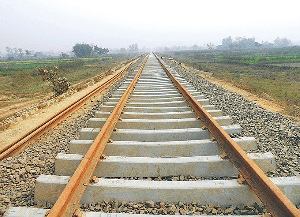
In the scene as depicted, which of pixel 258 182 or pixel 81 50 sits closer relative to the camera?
pixel 258 182

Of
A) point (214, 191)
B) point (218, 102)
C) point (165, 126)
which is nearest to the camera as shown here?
point (214, 191)

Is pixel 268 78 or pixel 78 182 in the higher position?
pixel 268 78

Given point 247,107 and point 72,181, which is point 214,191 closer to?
point 72,181

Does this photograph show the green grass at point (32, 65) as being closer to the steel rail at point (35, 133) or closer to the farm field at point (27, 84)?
the farm field at point (27, 84)

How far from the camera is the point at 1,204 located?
2.05 metres

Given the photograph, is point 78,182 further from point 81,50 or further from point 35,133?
point 81,50

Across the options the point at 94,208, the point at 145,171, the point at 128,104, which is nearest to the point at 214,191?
the point at 145,171

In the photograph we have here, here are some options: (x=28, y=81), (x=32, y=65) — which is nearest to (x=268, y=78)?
(x=28, y=81)

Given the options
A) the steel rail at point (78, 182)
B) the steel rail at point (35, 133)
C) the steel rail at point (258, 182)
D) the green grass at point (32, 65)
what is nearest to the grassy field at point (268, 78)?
the steel rail at point (258, 182)

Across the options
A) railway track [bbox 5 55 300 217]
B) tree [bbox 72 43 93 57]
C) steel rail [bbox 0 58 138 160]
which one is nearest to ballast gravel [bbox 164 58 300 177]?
railway track [bbox 5 55 300 217]

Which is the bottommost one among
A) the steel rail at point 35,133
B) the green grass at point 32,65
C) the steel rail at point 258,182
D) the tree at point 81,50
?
the steel rail at point 35,133

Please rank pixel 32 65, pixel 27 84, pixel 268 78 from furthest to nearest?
1. pixel 32 65
2. pixel 27 84
3. pixel 268 78

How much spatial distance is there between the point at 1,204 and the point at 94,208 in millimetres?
1081

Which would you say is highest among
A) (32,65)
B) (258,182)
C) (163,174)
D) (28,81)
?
(32,65)
